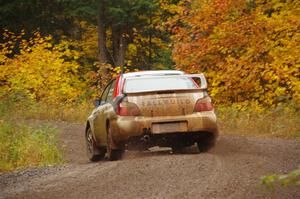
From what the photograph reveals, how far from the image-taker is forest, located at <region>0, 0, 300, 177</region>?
18.7 metres

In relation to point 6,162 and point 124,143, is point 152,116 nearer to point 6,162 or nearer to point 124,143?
point 124,143

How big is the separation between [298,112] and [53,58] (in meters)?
13.4

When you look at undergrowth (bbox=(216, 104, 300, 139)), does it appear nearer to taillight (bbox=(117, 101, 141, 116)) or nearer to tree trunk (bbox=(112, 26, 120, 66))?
taillight (bbox=(117, 101, 141, 116))

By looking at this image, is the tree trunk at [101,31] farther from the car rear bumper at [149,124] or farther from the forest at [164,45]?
the car rear bumper at [149,124]

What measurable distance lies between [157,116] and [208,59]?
10.9 metres

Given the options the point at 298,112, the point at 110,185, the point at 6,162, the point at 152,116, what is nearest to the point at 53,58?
the point at 298,112

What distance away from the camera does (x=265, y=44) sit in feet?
67.3

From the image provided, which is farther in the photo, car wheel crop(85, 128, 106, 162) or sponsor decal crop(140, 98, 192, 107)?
car wheel crop(85, 128, 106, 162)

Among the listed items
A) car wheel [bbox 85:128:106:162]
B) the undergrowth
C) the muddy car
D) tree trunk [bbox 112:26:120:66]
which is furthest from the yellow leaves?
the muddy car

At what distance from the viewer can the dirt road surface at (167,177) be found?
835 centimetres

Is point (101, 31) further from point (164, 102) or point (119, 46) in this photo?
point (164, 102)

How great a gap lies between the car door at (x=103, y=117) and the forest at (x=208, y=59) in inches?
45.0

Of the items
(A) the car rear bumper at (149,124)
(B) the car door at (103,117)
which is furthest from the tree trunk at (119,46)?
(A) the car rear bumper at (149,124)

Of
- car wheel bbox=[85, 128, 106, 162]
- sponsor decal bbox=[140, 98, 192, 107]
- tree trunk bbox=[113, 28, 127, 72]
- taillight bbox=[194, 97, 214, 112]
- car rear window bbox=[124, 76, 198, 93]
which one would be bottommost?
tree trunk bbox=[113, 28, 127, 72]
